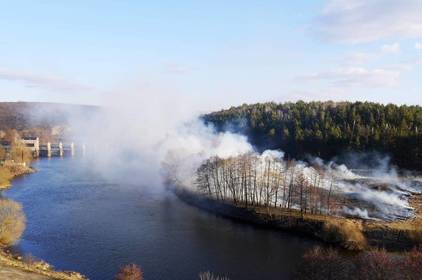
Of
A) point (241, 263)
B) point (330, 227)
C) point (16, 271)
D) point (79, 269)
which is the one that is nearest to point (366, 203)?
point (330, 227)

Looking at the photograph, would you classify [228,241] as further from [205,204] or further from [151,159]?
[151,159]

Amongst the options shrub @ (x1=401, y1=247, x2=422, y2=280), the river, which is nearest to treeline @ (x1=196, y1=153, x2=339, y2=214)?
the river

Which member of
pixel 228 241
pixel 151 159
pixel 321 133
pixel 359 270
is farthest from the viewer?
pixel 151 159

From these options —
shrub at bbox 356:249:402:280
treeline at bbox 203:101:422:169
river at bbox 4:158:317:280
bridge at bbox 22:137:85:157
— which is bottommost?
river at bbox 4:158:317:280

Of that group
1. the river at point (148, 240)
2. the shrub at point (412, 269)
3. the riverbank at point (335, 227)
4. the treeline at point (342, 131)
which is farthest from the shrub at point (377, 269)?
the treeline at point (342, 131)

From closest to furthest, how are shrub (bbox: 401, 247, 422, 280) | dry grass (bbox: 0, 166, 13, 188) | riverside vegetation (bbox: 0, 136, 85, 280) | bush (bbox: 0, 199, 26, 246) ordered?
shrub (bbox: 401, 247, 422, 280), riverside vegetation (bbox: 0, 136, 85, 280), bush (bbox: 0, 199, 26, 246), dry grass (bbox: 0, 166, 13, 188)

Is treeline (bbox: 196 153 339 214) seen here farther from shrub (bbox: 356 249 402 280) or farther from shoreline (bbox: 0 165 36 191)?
shoreline (bbox: 0 165 36 191)
